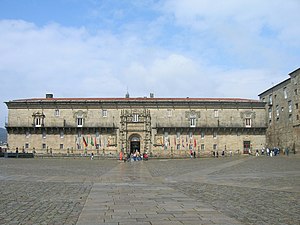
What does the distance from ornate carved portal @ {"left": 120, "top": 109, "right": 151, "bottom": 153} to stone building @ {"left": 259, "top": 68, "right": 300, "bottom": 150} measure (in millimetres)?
18911

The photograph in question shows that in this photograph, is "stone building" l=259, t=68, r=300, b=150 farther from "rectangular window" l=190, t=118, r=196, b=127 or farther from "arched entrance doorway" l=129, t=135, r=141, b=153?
"arched entrance doorway" l=129, t=135, r=141, b=153

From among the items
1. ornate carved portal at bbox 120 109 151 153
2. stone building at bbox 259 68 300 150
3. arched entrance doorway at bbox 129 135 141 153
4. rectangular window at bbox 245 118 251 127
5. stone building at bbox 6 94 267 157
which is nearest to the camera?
stone building at bbox 259 68 300 150

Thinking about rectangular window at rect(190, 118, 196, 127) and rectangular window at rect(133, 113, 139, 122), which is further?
rectangular window at rect(190, 118, 196, 127)

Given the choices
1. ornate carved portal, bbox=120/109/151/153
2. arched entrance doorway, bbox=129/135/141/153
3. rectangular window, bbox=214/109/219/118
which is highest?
rectangular window, bbox=214/109/219/118

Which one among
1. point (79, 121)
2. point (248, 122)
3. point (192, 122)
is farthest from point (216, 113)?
point (79, 121)

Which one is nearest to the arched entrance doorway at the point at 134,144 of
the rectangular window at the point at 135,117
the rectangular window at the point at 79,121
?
the rectangular window at the point at 135,117

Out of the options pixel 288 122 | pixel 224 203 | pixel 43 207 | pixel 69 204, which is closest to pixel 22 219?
pixel 43 207

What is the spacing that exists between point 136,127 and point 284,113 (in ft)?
70.6

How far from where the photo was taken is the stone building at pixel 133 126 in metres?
54.6

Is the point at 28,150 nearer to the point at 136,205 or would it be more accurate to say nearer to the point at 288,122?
the point at 288,122

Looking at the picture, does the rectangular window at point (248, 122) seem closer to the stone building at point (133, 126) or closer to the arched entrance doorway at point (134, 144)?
the stone building at point (133, 126)

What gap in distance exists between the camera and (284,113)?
50906mm

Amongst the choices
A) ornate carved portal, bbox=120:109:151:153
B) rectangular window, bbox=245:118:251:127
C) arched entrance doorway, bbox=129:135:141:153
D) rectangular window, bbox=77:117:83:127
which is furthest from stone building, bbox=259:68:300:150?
rectangular window, bbox=77:117:83:127

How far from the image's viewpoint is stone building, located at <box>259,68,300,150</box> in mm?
47031
